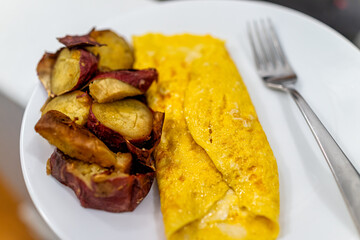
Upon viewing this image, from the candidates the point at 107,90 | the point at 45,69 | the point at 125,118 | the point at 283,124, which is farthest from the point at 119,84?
the point at 283,124

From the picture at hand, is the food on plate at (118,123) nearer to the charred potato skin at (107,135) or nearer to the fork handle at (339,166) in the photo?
the charred potato skin at (107,135)

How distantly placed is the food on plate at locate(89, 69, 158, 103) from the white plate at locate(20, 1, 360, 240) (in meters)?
0.47

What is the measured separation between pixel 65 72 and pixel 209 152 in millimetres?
996

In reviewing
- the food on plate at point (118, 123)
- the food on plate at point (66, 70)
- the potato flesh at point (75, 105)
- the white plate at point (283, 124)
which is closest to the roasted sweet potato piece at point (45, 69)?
the food on plate at point (66, 70)

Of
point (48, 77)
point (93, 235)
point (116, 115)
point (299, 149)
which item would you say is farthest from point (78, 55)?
point (299, 149)

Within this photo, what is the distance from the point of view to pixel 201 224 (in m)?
1.74

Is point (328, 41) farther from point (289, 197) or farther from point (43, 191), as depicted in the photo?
point (43, 191)

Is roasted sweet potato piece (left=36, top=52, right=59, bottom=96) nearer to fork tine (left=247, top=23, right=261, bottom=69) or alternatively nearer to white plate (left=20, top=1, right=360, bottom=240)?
white plate (left=20, top=1, right=360, bottom=240)

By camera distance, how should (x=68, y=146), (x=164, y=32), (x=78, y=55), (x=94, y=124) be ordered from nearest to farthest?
(x=68, y=146)
(x=94, y=124)
(x=78, y=55)
(x=164, y=32)

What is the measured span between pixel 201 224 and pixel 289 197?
53 centimetres

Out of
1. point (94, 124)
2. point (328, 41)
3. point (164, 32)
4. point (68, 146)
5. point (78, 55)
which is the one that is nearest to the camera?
point (68, 146)

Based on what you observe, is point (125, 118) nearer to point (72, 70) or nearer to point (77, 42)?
point (72, 70)

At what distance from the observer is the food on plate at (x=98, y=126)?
1691 mm

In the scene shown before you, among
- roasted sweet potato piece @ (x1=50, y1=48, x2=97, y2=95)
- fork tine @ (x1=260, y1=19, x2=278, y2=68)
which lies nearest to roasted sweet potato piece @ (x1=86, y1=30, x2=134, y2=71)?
roasted sweet potato piece @ (x1=50, y1=48, x2=97, y2=95)
